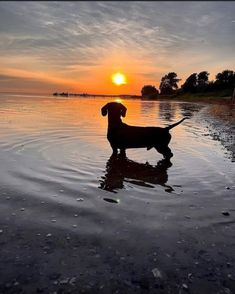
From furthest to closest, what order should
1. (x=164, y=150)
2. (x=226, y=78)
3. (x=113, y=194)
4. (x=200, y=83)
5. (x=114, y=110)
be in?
(x=200, y=83) → (x=226, y=78) → (x=114, y=110) → (x=164, y=150) → (x=113, y=194)

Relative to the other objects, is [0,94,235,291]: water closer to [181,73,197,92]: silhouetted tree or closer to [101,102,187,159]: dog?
[101,102,187,159]: dog

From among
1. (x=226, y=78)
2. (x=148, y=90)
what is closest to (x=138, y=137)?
(x=226, y=78)

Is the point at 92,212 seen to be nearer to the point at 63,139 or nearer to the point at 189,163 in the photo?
the point at 189,163

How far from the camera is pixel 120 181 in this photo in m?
7.53

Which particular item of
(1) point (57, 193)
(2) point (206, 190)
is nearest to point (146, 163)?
(2) point (206, 190)

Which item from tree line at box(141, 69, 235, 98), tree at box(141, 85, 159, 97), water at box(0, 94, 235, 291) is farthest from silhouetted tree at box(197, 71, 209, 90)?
water at box(0, 94, 235, 291)

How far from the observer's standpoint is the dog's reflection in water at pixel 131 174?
7258mm

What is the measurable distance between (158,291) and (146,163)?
631 cm

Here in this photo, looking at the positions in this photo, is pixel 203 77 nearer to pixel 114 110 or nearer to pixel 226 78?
pixel 226 78

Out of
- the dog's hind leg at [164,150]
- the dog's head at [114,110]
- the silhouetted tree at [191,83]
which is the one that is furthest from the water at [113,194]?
the silhouetted tree at [191,83]

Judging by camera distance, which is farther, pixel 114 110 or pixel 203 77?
pixel 203 77

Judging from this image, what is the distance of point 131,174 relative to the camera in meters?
8.20

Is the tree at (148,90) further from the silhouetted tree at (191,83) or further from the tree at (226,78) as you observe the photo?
the tree at (226,78)

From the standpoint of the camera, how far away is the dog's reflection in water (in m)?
7.26
